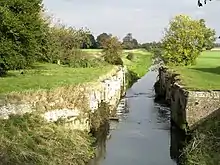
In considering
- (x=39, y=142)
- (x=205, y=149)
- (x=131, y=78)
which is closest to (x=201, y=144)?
(x=205, y=149)

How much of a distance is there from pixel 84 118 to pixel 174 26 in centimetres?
4033

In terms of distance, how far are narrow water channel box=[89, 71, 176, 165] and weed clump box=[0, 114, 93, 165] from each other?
165 cm

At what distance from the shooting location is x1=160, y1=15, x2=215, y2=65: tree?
2461 inches

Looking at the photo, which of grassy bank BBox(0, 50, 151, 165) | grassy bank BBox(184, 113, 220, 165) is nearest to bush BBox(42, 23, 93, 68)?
grassy bank BBox(0, 50, 151, 165)

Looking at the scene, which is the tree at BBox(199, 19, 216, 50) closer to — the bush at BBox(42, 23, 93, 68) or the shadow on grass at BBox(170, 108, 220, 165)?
A: the bush at BBox(42, 23, 93, 68)

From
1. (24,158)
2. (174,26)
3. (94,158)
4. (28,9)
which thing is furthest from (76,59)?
(24,158)

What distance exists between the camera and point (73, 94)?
25.4m

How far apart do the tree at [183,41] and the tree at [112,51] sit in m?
7.77

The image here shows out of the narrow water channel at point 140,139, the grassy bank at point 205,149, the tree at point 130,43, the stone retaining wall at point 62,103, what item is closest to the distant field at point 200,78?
the narrow water channel at point 140,139

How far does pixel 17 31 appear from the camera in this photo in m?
27.4

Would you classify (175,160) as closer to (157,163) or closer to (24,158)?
(157,163)

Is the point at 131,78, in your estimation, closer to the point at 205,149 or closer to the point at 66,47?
the point at 66,47

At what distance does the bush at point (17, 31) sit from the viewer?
26781 mm

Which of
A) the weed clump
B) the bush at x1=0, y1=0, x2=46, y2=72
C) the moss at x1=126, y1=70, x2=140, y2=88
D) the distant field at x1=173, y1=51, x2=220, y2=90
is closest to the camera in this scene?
the weed clump
